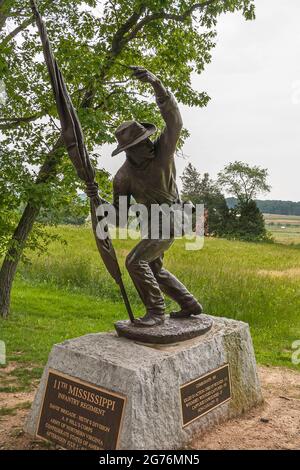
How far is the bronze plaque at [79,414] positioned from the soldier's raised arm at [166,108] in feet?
7.64

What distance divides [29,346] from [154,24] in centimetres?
613

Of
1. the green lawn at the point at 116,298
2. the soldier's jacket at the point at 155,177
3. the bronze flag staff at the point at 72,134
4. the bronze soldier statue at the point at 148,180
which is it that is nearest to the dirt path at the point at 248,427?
the bronze soldier statue at the point at 148,180

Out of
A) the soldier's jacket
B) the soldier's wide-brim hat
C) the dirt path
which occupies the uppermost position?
the soldier's wide-brim hat

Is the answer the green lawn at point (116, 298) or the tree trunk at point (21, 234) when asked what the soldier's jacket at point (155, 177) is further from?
the tree trunk at point (21, 234)

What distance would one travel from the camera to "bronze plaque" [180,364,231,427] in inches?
176

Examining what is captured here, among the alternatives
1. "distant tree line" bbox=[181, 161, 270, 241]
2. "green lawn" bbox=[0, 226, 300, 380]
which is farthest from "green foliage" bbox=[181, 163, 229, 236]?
"green lawn" bbox=[0, 226, 300, 380]

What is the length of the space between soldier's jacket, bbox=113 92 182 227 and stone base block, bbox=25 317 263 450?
1.46 metres

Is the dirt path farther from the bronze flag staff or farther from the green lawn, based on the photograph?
the bronze flag staff

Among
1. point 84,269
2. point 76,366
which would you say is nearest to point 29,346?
point 76,366

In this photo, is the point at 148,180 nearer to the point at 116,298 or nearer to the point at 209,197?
the point at 116,298

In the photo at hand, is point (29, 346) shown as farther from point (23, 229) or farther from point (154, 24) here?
point (154, 24)

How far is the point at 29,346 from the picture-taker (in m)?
7.85

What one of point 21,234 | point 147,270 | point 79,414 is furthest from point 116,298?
point 79,414

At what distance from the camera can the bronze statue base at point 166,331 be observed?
4703 mm
